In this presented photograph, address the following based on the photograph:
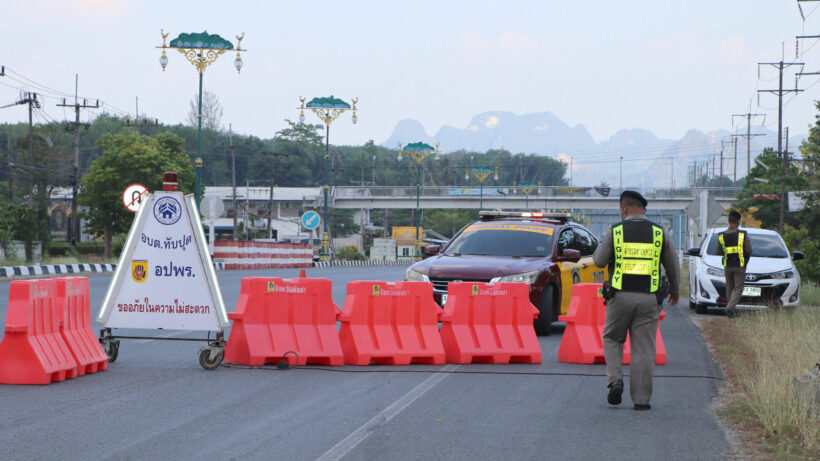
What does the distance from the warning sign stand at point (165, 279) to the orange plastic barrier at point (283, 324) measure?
26cm

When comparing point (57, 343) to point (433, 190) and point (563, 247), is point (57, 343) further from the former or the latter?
point (433, 190)

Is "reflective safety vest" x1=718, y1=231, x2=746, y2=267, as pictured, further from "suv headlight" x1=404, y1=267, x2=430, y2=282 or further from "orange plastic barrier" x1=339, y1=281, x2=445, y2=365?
"orange plastic barrier" x1=339, y1=281, x2=445, y2=365

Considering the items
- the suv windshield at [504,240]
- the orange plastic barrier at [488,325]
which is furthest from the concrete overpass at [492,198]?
the orange plastic barrier at [488,325]

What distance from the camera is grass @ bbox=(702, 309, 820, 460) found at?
23.2ft

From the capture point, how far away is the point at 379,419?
25.6 feet

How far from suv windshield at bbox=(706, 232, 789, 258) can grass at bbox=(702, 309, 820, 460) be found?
4611 millimetres

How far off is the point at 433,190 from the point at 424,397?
9224 centimetres

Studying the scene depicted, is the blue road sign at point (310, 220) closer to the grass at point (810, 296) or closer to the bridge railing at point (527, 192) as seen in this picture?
the grass at point (810, 296)

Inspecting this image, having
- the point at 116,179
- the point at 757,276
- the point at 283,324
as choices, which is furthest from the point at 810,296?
the point at 116,179

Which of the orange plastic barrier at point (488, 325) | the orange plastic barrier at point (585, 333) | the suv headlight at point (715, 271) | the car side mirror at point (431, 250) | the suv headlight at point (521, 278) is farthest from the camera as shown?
the suv headlight at point (715, 271)

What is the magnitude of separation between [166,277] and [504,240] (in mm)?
6730

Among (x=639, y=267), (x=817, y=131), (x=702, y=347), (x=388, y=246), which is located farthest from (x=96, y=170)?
(x=639, y=267)

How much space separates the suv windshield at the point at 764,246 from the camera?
68.2ft

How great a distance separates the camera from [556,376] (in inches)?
417
